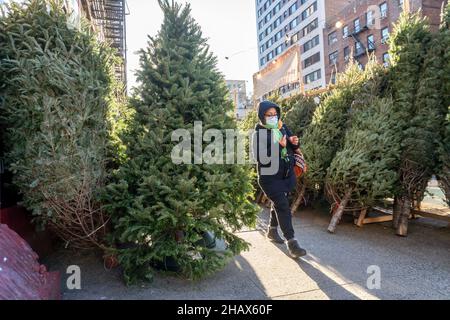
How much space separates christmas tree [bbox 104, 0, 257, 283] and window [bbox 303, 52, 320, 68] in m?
49.2

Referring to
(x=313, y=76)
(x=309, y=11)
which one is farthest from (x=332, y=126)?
(x=309, y=11)

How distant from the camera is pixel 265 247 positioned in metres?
4.41

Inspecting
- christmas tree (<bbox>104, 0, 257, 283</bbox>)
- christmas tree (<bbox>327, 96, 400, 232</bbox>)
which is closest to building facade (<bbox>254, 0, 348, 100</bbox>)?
christmas tree (<bbox>327, 96, 400, 232</bbox>)

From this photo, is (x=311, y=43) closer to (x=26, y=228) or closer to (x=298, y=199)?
(x=298, y=199)

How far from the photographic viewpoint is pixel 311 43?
51000 millimetres

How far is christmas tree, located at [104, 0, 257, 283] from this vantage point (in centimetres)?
311

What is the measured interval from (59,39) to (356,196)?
15.1 ft

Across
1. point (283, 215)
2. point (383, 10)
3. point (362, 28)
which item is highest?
point (383, 10)

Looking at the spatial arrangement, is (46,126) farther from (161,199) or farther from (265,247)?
(265,247)

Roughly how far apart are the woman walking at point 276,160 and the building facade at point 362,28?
89.9ft

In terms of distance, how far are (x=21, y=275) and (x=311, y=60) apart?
53247mm

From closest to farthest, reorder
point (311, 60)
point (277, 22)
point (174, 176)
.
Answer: point (174, 176)
point (311, 60)
point (277, 22)

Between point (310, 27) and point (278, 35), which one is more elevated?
point (278, 35)

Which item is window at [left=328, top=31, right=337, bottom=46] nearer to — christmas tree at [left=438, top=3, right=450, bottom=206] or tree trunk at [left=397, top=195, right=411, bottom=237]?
christmas tree at [left=438, top=3, right=450, bottom=206]
